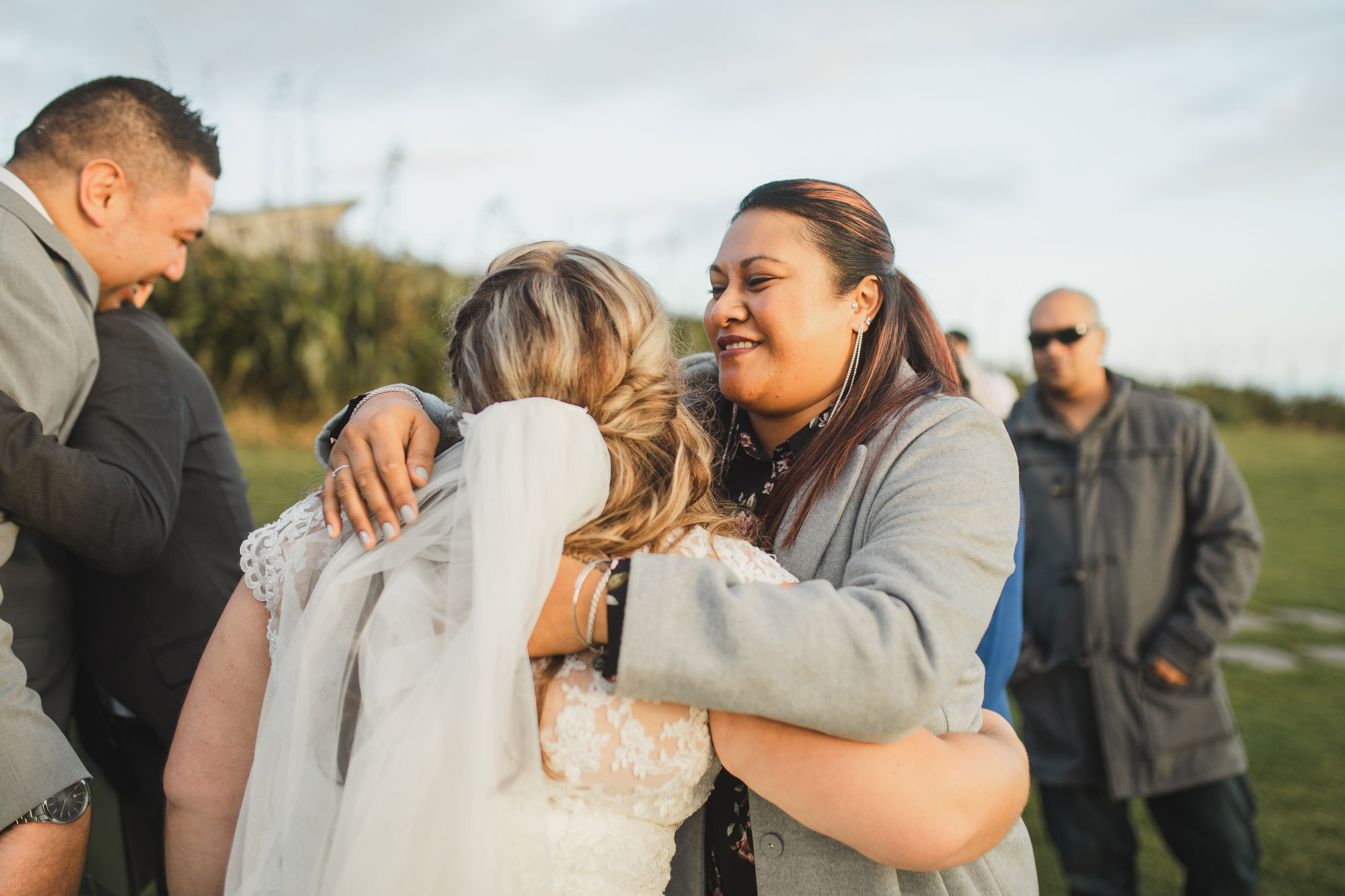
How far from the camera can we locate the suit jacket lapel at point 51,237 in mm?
2141

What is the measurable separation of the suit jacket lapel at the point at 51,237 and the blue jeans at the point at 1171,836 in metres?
4.11

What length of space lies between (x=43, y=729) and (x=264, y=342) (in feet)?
17.5

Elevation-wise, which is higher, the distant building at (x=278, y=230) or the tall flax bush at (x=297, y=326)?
the distant building at (x=278, y=230)

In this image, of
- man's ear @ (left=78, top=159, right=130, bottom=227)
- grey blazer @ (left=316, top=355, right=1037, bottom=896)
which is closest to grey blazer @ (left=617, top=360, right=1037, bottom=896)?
A: grey blazer @ (left=316, top=355, right=1037, bottom=896)

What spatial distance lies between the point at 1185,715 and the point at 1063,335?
1752mm

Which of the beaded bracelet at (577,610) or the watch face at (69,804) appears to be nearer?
the beaded bracelet at (577,610)

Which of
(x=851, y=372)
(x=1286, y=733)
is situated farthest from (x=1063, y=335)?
(x=1286, y=733)

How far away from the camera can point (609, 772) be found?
1419mm

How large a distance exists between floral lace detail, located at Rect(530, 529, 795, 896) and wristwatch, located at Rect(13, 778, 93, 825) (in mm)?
1212

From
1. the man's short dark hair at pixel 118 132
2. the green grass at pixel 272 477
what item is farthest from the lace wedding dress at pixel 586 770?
the green grass at pixel 272 477

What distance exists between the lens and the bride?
1.30m

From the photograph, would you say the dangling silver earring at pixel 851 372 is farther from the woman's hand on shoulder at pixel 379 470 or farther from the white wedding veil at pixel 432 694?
the woman's hand on shoulder at pixel 379 470

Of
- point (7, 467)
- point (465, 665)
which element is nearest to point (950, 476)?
point (465, 665)

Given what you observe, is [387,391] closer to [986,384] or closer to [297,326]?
[986,384]
